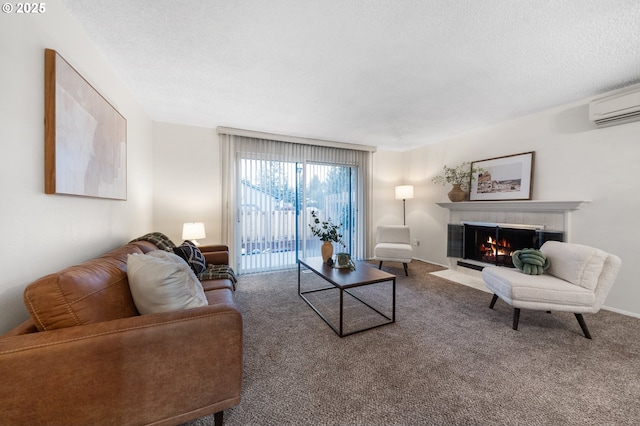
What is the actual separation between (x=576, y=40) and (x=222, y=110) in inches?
135

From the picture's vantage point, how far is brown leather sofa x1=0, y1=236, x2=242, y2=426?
826 mm

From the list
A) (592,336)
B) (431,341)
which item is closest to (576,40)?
(592,336)

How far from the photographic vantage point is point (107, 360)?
0.91 m

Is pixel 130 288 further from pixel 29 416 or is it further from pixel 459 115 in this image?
pixel 459 115

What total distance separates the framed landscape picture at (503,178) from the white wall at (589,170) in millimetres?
90

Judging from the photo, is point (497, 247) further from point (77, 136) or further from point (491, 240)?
point (77, 136)

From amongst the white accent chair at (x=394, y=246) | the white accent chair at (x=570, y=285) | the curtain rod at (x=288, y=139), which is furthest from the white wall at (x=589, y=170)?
the curtain rod at (x=288, y=139)

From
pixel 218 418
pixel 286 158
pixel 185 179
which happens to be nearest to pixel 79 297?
pixel 218 418

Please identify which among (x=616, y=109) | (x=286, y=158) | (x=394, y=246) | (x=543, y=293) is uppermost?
(x=616, y=109)

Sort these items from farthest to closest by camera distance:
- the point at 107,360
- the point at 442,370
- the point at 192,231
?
the point at 192,231 < the point at 442,370 < the point at 107,360

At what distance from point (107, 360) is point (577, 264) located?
334cm

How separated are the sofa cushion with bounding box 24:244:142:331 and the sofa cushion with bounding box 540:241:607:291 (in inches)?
133

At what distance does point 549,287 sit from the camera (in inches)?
80.1

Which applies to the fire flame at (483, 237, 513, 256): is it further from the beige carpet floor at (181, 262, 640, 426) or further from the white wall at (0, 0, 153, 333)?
the white wall at (0, 0, 153, 333)
